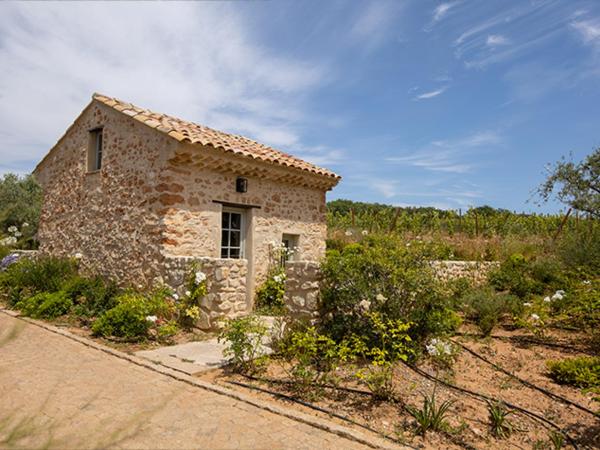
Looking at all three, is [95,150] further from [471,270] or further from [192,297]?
[471,270]

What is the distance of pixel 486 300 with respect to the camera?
24.6 ft

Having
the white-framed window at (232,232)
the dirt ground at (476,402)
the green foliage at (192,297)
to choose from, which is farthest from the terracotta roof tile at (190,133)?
the dirt ground at (476,402)

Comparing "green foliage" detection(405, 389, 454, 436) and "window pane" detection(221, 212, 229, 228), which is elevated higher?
"window pane" detection(221, 212, 229, 228)

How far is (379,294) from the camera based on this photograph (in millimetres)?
5332

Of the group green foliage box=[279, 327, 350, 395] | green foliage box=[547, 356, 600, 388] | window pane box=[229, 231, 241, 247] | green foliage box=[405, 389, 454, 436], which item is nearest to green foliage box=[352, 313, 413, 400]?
green foliage box=[279, 327, 350, 395]

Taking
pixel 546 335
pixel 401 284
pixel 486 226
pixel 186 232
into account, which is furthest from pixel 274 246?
pixel 486 226

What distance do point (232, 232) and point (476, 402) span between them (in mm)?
6022

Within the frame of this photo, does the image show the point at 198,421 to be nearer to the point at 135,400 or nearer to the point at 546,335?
the point at 135,400

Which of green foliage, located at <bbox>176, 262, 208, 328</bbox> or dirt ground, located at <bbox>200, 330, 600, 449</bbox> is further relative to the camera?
green foliage, located at <bbox>176, 262, 208, 328</bbox>

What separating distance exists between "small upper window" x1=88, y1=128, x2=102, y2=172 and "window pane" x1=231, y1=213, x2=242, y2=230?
3.71 m

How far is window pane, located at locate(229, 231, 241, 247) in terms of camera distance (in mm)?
9053

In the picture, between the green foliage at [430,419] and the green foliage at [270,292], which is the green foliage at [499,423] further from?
the green foliage at [270,292]

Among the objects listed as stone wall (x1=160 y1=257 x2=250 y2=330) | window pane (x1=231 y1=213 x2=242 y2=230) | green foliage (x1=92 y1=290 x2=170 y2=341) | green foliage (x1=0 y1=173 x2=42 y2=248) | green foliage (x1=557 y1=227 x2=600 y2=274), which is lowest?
green foliage (x1=92 y1=290 x2=170 y2=341)

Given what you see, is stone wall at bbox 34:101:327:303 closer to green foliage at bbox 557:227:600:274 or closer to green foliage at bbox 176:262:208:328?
green foliage at bbox 176:262:208:328
